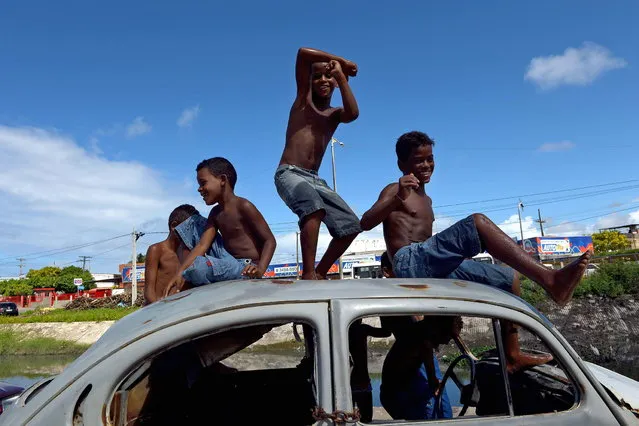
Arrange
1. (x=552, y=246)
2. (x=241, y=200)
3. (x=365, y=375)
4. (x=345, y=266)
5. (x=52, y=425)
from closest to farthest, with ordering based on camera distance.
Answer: (x=52, y=425)
(x=365, y=375)
(x=241, y=200)
(x=345, y=266)
(x=552, y=246)

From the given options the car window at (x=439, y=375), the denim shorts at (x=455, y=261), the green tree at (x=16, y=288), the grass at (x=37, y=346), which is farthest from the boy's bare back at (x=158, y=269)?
the green tree at (x=16, y=288)

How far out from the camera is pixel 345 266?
132ft

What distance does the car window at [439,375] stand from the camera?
207cm

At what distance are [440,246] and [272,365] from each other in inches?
48.1

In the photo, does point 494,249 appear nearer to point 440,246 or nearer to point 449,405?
point 440,246

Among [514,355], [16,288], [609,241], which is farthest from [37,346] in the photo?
[609,241]

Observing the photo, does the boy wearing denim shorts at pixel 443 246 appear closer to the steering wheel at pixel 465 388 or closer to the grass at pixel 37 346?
the steering wheel at pixel 465 388

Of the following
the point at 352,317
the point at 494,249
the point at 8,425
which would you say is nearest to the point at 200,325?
the point at 352,317

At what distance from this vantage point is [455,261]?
264 centimetres

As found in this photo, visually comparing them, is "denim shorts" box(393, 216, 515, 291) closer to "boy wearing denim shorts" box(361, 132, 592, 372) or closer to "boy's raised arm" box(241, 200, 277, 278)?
"boy wearing denim shorts" box(361, 132, 592, 372)

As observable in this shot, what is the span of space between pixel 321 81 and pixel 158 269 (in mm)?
2036

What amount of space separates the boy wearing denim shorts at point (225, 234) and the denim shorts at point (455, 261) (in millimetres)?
948

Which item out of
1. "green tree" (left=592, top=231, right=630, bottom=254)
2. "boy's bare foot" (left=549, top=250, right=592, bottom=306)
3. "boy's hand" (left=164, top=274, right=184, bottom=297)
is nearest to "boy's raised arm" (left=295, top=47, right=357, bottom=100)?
"boy's hand" (left=164, top=274, right=184, bottom=297)

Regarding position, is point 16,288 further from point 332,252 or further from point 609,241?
point 609,241
